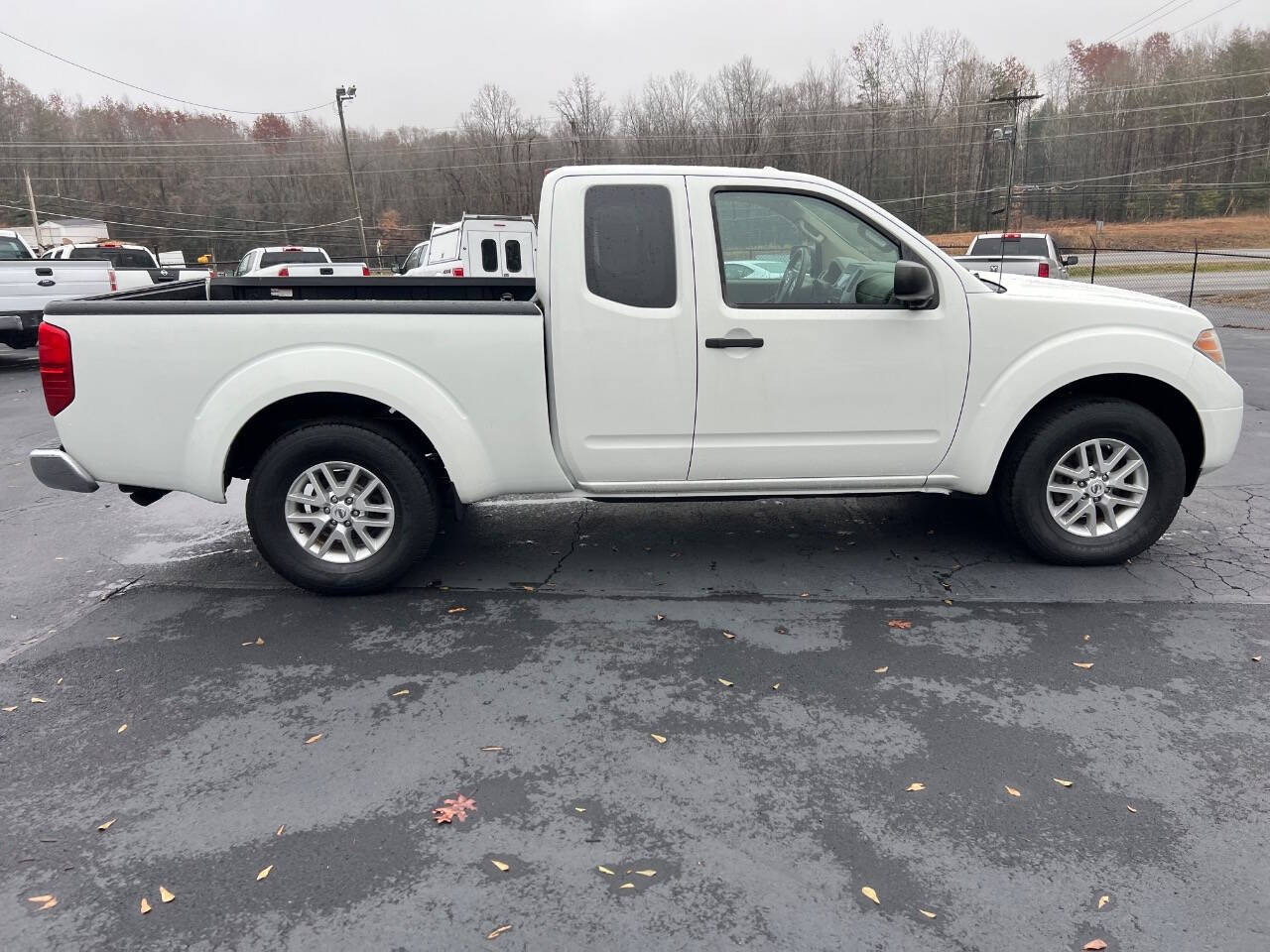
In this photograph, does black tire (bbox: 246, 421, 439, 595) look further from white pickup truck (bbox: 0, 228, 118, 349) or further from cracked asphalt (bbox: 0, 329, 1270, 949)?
white pickup truck (bbox: 0, 228, 118, 349)

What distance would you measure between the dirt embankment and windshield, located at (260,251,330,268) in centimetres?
3695

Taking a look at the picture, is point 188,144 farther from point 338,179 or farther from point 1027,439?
point 1027,439

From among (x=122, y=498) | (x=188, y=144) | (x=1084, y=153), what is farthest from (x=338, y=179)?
(x=122, y=498)

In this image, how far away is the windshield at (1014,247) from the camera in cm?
1637

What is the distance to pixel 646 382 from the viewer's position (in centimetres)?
435

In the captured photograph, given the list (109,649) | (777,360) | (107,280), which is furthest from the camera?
(107,280)

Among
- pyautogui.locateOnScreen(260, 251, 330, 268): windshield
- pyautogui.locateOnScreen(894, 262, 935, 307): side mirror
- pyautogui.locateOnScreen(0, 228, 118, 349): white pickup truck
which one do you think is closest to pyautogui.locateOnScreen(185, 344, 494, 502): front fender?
pyautogui.locateOnScreen(894, 262, 935, 307): side mirror

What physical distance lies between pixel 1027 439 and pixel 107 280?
14.0m

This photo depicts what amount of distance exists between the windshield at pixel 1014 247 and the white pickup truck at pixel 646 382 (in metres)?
12.4

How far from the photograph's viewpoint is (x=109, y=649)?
4070 millimetres

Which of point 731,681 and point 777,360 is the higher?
point 777,360

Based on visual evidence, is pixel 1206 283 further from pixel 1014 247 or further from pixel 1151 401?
pixel 1151 401

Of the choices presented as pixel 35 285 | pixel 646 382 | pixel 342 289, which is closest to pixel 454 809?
pixel 646 382

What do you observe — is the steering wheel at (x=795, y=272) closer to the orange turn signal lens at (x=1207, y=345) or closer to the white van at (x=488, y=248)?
the orange turn signal lens at (x=1207, y=345)
